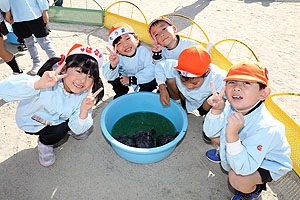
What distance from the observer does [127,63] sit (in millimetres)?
2668

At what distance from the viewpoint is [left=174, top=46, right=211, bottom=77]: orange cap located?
1939 mm

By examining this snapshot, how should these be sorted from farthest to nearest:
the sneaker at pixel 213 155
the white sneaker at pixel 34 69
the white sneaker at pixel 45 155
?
the white sneaker at pixel 34 69, the sneaker at pixel 213 155, the white sneaker at pixel 45 155

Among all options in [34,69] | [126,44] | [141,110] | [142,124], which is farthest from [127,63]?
[34,69]

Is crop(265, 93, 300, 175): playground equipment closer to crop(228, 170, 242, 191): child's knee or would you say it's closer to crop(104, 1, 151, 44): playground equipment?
crop(228, 170, 242, 191): child's knee

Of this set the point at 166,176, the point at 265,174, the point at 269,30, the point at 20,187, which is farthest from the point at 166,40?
the point at 269,30

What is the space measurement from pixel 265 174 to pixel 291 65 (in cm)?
279

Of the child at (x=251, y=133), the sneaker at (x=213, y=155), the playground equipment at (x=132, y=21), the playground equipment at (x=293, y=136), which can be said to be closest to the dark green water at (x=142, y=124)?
the sneaker at (x=213, y=155)

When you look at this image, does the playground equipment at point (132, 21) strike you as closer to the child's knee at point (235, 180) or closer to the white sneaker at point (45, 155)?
the white sneaker at point (45, 155)

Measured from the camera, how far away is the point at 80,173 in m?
2.17

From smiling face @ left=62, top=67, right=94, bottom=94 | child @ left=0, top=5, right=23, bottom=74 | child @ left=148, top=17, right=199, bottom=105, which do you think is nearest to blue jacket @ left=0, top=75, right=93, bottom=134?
smiling face @ left=62, top=67, right=94, bottom=94

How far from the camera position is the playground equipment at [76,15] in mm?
4270

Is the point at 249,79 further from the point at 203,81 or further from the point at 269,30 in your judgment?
the point at 269,30

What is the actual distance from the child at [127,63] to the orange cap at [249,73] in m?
1.26

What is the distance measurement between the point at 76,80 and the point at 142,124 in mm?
1107
